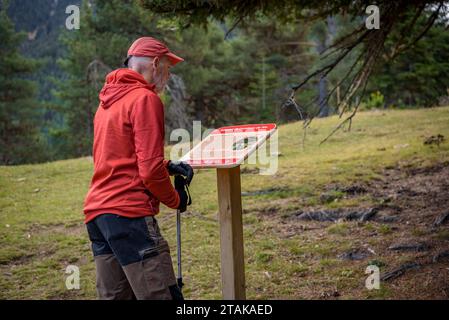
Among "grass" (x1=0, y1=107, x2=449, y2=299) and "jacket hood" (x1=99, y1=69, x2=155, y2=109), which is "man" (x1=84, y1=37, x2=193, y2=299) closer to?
"jacket hood" (x1=99, y1=69, x2=155, y2=109)

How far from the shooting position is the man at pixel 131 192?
10.1 ft

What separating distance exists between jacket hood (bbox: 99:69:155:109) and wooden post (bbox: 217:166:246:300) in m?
0.85

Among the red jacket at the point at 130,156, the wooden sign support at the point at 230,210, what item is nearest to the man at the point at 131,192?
the red jacket at the point at 130,156

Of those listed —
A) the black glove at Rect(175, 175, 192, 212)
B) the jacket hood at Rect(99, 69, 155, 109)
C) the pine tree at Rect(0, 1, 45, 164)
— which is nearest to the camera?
the jacket hood at Rect(99, 69, 155, 109)

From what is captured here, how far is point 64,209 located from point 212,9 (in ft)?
13.4

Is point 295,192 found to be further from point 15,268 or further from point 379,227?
point 15,268

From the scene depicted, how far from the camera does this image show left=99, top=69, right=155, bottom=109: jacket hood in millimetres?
3229

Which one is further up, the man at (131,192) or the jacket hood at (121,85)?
the jacket hood at (121,85)

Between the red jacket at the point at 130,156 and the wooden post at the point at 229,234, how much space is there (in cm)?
64

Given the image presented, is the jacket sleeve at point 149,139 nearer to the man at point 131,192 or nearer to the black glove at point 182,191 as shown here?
the man at point 131,192

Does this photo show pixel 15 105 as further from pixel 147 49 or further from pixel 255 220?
pixel 147 49

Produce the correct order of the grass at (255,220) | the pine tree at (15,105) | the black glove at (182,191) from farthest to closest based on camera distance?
1. the pine tree at (15,105)
2. the grass at (255,220)
3. the black glove at (182,191)

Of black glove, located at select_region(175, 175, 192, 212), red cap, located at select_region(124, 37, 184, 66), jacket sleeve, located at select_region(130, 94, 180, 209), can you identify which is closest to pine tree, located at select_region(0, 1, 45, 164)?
black glove, located at select_region(175, 175, 192, 212)
